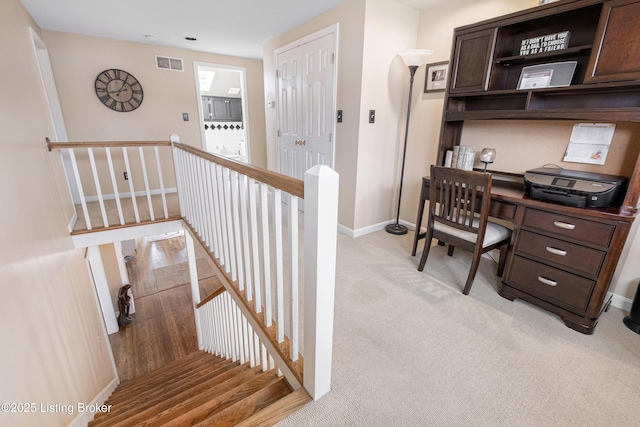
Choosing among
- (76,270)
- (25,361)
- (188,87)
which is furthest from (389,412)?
(188,87)

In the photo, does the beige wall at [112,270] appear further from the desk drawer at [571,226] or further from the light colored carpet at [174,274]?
the desk drawer at [571,226]

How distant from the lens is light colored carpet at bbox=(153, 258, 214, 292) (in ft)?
14.7

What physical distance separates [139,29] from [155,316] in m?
3.75

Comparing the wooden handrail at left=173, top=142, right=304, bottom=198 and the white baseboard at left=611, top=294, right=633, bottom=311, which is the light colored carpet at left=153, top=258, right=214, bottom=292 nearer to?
the wooden handrail at left=173, top=142, right=304, bottom=198

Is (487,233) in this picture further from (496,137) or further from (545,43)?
(545,43)

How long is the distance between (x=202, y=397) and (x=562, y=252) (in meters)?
2.29

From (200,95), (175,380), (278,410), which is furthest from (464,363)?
(200,95)

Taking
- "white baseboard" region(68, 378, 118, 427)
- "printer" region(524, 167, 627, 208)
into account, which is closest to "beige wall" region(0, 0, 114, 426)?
"white baseboard" region(68, 378, 118, 427)

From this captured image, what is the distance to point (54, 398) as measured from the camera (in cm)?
147

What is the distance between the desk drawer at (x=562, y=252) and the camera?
5.07 feet

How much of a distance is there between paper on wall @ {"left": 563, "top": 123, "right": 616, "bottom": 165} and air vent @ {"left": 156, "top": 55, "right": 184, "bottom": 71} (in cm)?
485

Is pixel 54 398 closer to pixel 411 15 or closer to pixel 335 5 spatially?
pixel 335 5

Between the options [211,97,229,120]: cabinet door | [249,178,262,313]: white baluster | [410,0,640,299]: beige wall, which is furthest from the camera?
[211,97,229,120]: cabinet door

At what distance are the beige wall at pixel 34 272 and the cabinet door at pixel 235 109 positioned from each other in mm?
4540
